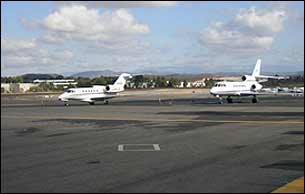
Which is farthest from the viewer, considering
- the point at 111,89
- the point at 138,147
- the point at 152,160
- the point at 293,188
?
the point at 111,89

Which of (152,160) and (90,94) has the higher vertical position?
(152,160)

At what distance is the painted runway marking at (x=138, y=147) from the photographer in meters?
17.9

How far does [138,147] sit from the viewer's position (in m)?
18.8

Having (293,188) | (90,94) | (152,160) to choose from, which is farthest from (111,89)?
(293,188)

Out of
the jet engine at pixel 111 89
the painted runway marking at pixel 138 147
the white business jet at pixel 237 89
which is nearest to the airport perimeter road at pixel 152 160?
the painted runway marking at pixel 138 147

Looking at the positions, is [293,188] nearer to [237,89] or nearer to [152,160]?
[152,160]

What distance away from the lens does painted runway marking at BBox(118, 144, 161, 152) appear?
17906 millimetres

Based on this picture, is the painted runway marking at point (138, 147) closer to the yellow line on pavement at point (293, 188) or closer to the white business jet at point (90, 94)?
the yellow line on pavement at point (293, 188)

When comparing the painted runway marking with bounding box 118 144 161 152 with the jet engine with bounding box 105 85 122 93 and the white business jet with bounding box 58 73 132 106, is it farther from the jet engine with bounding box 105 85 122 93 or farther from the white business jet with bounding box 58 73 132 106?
the jet engine with bounding box 105 85 122 93

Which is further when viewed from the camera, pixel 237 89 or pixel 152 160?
pixel 237 89

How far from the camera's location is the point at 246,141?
20.5 m

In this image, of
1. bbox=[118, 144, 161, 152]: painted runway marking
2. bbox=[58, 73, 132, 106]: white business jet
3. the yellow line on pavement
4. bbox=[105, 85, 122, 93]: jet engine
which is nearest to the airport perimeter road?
bbox=[118, 144, 161, 152]: painted runway marking

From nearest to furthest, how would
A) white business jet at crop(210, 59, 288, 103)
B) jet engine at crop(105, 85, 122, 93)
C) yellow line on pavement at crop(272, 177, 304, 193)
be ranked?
1. yellow line on pavement at crop(272, 177, 304, 193)
2. white business jet at crop(210, 59, 288, 103)
3. jet engine at crop(105, 85, 122, 93)

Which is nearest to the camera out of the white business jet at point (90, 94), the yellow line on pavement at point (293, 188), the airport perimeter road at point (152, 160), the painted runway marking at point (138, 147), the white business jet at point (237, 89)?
the yellow line on pavement at point (293, 188)
